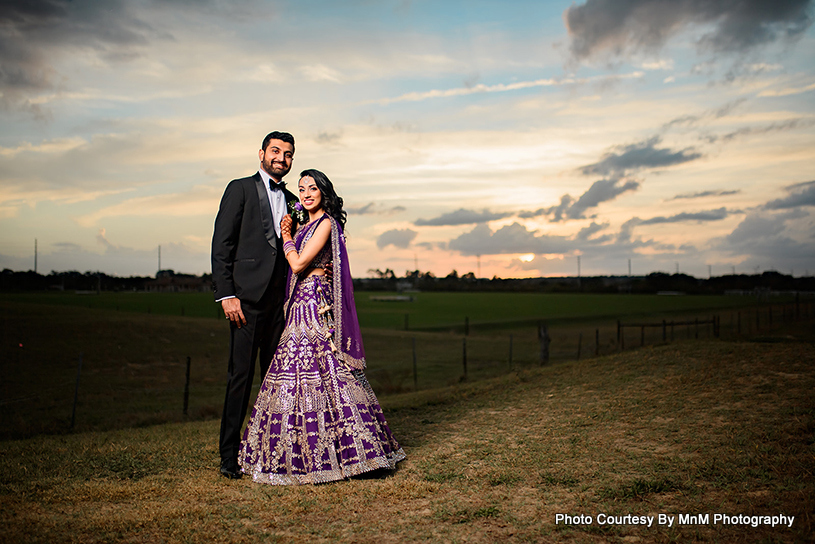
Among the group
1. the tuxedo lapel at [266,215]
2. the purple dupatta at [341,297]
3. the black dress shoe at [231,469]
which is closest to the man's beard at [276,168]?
the tuxedo lapel at [266,215]

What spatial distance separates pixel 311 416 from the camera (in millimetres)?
4977

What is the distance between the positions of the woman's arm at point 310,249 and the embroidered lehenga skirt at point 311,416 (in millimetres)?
251

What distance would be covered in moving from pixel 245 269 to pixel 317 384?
1251mm

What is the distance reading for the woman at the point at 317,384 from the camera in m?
4.92

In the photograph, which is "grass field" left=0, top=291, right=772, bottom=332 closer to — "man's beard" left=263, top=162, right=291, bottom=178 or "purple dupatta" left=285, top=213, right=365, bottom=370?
"purple dupatta" left=285, top=213, right=365, bottom=370

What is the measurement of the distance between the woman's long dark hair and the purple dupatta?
0.08m

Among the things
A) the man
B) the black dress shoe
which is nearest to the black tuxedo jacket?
the man

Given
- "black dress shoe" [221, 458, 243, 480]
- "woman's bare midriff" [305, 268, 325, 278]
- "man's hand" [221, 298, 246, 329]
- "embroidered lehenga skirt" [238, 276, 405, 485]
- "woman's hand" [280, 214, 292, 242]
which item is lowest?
"black dress shoe" [221, 458, 243, 480]

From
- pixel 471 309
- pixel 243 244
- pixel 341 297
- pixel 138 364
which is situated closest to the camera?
pixel 243 244

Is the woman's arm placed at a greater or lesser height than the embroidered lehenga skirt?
greater

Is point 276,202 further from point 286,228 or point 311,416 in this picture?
point 311,416

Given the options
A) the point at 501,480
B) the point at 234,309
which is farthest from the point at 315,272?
the point at 501,480

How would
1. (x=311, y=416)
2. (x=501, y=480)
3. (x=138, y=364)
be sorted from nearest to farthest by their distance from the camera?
(x=501, y=480) → (x=311, y=416) → (x=138, y=364)

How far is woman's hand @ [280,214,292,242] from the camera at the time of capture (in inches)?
207
